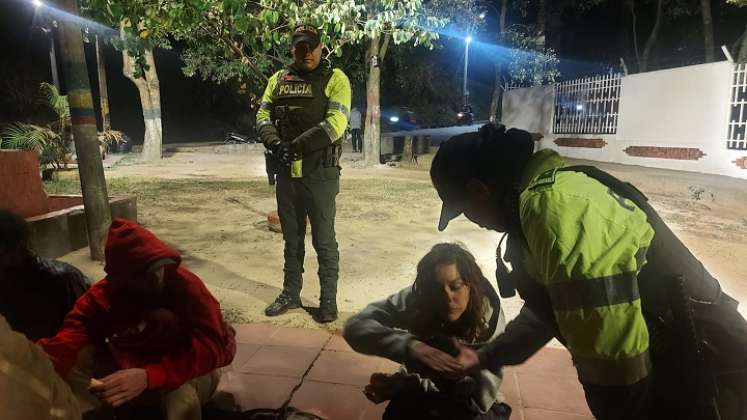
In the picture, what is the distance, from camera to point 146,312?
2.01 meters

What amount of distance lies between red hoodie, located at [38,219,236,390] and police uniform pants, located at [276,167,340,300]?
4.73 ft

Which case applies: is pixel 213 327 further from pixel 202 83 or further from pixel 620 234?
pixel 202 83

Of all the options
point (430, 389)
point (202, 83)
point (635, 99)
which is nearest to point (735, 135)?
point (635, 99)

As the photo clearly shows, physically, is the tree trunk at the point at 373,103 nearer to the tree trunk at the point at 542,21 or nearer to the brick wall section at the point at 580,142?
the brick wall section at the point at 580,142

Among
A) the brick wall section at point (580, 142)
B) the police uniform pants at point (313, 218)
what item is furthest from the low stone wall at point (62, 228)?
the brick wall section at point (580, 142)

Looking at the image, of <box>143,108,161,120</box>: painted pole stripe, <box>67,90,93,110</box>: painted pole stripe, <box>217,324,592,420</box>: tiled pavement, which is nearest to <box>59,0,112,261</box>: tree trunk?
<box>67,90,93,110</box>: painted pole stripe

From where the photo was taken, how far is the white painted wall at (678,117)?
30.7 feet

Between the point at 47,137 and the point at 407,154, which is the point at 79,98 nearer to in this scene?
the point at 47,137

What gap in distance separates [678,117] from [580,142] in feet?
9.62

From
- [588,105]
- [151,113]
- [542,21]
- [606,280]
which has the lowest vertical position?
[606,280]

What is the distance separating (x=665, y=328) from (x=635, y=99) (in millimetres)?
11424

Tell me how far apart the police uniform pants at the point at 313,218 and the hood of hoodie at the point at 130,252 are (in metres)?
1.59

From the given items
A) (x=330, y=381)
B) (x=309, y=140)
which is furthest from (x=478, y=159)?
(x=309, y=140)

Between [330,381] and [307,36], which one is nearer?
[330,381]
